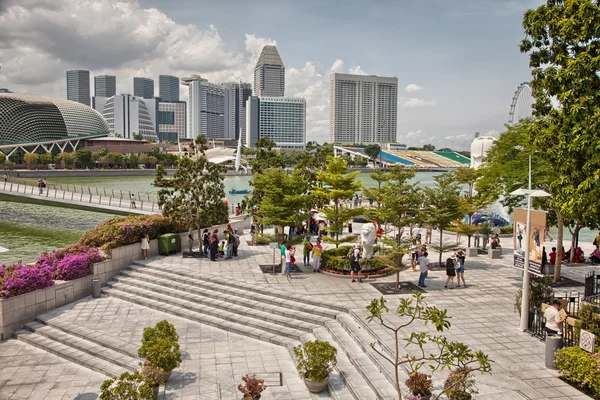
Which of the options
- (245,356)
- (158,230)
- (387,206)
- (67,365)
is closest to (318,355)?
(245,356)

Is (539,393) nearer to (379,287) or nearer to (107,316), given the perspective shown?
(379,287)

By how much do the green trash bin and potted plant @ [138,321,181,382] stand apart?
11.0 meters

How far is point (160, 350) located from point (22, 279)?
750cm

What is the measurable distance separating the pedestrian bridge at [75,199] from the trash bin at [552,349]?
27200 millimetres

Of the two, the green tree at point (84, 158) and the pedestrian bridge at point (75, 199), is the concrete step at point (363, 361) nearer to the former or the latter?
the pedestrian bridge at point (75, 199)

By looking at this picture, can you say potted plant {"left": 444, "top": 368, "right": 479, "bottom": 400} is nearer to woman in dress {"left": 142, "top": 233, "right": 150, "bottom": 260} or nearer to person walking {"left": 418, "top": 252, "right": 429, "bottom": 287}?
person walking {"left": 418, "top": 252, "right": 429, "bottom": 287}

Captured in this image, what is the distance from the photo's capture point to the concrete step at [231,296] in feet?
45.0

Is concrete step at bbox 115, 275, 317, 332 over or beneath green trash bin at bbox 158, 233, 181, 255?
beneath

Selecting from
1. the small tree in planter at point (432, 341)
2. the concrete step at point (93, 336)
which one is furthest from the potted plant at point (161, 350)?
the small tree in planter at point (432, 341)

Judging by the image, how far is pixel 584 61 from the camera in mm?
10414

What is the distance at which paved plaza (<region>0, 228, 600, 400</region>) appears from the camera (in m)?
9.70

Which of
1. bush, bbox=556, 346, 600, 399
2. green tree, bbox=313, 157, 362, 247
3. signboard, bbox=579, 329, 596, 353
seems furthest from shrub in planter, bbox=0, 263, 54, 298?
signboard, bbox=579, 329, 596, 353

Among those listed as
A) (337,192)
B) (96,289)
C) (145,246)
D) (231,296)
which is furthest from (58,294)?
(337,192)

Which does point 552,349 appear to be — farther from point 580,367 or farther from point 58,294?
point 58,294
